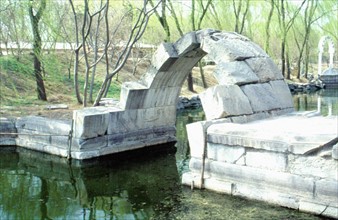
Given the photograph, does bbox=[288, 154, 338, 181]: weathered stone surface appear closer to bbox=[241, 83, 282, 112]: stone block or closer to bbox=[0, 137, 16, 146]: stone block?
bbox=[241, 83, 282, 112]: stone block

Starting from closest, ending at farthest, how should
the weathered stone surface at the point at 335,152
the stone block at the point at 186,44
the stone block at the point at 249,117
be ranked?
the weathered stone surface at the point at 335,152 → the stone block at the point at 249,117 → the stone block at the point at 186,44

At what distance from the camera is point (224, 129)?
6.88m

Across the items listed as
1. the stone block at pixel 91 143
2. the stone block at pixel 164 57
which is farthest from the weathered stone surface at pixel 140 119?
the stone block at pixel 164 57

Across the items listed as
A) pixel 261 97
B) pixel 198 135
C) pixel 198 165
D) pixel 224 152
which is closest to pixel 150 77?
pixel 261 97

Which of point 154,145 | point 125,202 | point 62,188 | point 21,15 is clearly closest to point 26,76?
point 21,15

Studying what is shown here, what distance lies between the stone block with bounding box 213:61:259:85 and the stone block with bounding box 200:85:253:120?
197mm

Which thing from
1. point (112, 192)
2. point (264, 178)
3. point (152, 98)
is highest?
point (152, 98)

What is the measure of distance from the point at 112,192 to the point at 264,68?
368 centimetres

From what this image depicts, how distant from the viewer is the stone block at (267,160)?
20.2 feet

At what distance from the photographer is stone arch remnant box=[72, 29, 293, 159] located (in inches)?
307

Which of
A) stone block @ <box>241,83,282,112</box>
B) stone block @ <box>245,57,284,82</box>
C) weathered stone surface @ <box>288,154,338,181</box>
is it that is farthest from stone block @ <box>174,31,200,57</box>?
weathered stone surface @ <box>288,154,338,181</box>

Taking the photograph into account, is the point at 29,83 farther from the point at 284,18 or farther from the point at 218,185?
the point at 284,18

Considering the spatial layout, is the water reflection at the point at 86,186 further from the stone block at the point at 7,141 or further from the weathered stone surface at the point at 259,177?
the weathered stone surface at the point at 259,177

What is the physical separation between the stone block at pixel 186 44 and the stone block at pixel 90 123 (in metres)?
2.10
